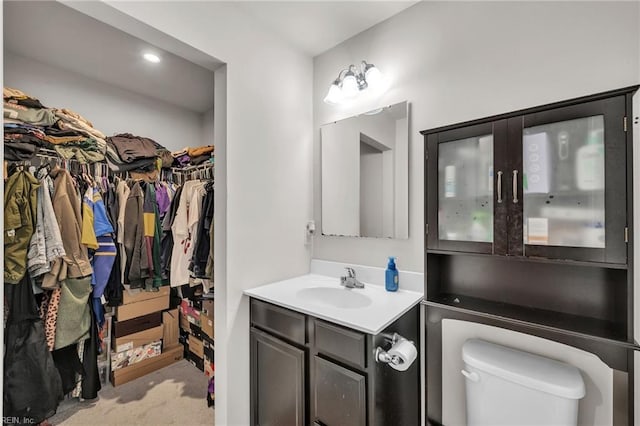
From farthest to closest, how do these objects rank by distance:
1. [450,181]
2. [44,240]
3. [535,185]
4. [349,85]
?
[349,85]
[44,240]
[450,181]
[535,185]

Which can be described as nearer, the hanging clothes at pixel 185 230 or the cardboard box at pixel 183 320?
the hanging clothes at pixel 185 230

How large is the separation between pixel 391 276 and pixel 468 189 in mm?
645

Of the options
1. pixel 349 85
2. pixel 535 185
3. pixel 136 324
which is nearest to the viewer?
pixel 535 185

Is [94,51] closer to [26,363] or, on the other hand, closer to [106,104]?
[106,104]

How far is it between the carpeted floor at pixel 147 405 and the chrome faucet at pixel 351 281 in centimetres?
126

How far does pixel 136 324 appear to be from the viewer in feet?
7.47

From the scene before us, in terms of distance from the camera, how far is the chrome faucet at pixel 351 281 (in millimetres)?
1733

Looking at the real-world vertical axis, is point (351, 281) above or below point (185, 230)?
below

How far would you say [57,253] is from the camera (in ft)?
5.37

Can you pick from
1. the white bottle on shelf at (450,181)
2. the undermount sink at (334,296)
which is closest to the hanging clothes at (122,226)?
the undermount sink at (334,296)

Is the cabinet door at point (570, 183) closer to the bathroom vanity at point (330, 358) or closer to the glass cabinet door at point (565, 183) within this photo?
the glass cabinet door at point (565, 183)

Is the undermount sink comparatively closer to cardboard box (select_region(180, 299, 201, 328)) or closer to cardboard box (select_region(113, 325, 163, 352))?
cardboard box (select_region(180, 299, 201, 328))

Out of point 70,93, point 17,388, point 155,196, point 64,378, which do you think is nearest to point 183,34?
point 155,196

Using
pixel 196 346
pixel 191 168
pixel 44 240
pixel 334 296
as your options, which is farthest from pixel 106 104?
pixel 334 296
